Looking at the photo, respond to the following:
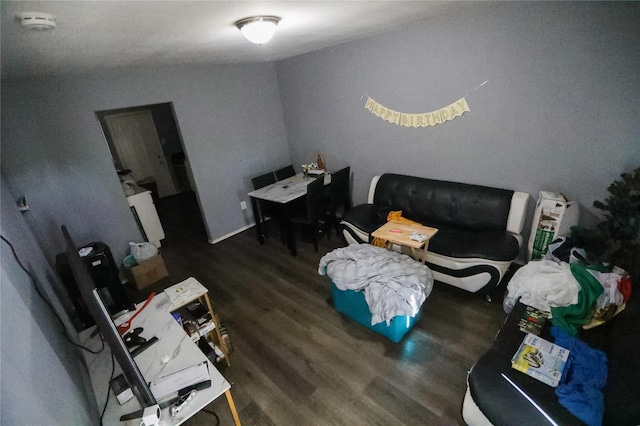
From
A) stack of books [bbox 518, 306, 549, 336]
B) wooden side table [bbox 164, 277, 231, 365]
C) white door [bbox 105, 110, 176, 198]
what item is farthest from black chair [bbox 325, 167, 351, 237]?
white door [bbox 105, 110, 176, 198]

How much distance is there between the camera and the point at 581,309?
1706 mm

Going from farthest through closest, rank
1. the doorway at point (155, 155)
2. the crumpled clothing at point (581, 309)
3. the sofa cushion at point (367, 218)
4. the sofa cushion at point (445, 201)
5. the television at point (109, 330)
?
the doorway at point (155, 155)
the sofa cushion at point (367, 218)
the sofa cushion at point (445, 201)
the crumpled clothing at point (581, 309)
the television at point (109, 330)

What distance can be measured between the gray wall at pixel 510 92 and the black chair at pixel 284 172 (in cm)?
123

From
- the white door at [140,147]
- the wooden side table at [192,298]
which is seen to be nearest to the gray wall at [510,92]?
the wooden side table at [192,298]

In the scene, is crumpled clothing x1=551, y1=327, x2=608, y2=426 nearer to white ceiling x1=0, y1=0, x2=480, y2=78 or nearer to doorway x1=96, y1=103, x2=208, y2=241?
white ceiling x1=0, y1=0, x2=480, y2=78

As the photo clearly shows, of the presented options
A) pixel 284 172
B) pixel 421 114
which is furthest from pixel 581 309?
pixel 284 172

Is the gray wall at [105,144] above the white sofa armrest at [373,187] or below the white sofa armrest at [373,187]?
above

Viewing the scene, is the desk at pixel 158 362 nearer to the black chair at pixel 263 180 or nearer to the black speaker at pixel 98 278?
the black speaker at pixel 98 278

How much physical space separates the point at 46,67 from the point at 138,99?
3.11 ft

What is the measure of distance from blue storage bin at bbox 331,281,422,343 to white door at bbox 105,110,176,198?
207 inches

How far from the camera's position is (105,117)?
17.2 ft

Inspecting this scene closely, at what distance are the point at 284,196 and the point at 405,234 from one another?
5.17 ft

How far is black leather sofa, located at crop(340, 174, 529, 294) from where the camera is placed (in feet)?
7.82

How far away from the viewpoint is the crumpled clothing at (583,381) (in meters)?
1.27
